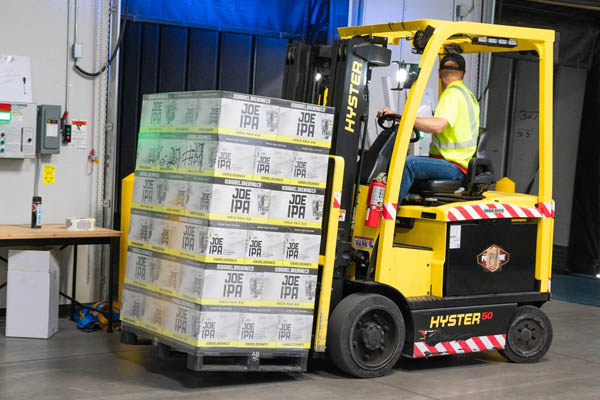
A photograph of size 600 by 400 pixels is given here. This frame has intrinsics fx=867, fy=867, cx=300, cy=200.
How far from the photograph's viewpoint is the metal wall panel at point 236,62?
31.5 feet

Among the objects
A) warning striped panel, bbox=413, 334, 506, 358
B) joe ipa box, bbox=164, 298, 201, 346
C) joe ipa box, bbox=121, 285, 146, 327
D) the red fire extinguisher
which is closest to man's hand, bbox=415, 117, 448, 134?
the red fire extinguisher

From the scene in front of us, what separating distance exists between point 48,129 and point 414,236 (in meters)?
3.39

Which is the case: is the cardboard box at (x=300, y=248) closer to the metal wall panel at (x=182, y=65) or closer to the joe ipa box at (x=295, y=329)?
the joe ipa box at (x=295, y=329)

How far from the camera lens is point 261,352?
5629mm

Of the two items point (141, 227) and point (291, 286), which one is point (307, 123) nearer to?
A: point (291, 286)

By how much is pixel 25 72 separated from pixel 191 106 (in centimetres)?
262

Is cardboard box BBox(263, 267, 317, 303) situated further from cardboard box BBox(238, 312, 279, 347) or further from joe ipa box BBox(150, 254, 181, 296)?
joe ipa box BBox(150, 254, 181, 296)

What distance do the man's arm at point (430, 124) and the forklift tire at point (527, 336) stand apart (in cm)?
166

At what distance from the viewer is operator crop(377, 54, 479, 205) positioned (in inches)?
251

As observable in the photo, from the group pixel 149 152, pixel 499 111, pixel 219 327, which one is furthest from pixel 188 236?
pixel 499 111

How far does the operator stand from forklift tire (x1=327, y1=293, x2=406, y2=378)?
0.86m

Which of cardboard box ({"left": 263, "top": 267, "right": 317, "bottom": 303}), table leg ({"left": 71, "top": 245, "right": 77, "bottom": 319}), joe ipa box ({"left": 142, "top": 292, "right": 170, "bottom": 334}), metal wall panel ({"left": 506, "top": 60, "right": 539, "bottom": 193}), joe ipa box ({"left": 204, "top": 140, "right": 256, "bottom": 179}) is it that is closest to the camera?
joe ipa box ({"left": 204, "top": 140, "right": 256, "bottom": 179})

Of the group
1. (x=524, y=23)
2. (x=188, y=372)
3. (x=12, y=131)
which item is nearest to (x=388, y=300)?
(x=188, y=372)

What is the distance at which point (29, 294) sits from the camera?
706 cm
